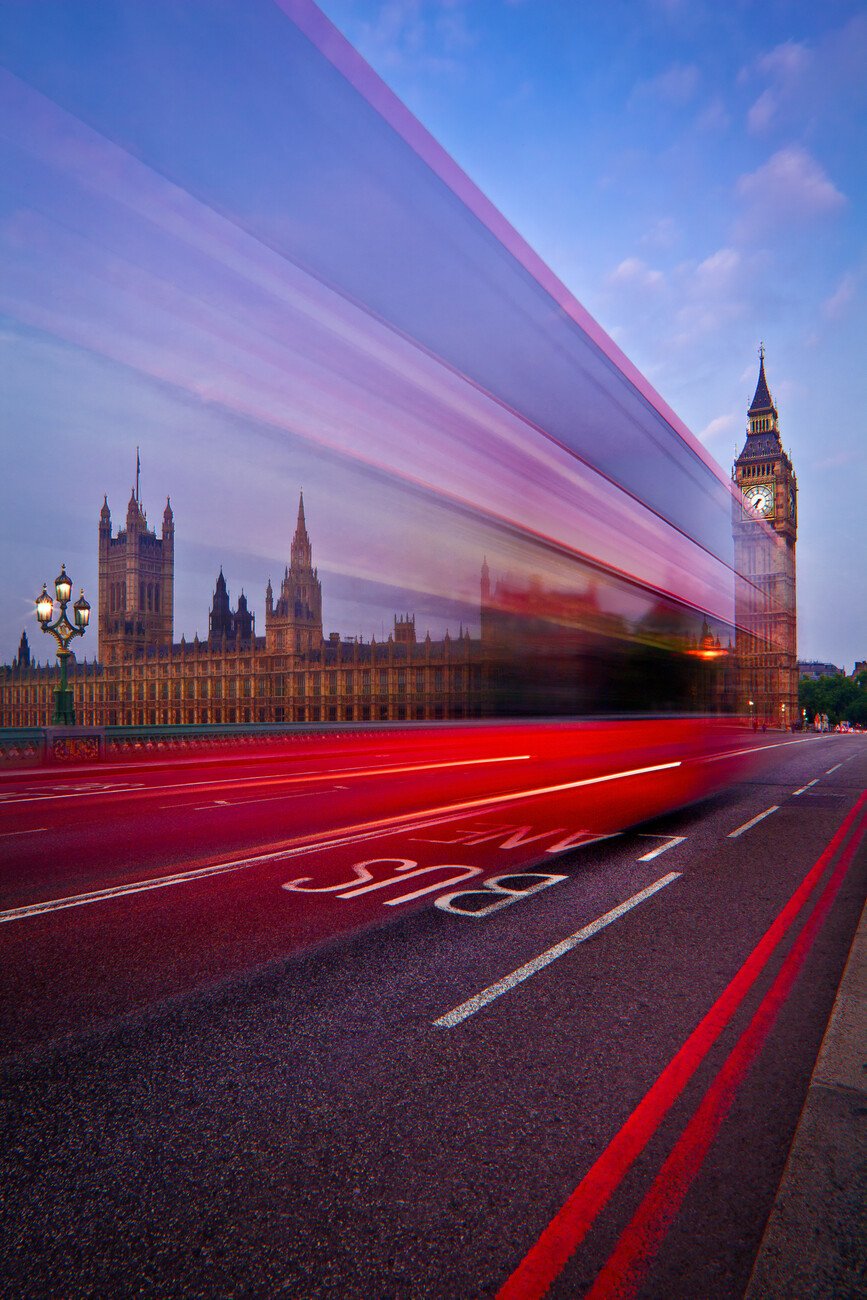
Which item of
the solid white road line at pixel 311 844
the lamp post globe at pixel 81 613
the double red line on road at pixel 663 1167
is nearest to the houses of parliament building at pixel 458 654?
the solid white road line at pixel 311 844

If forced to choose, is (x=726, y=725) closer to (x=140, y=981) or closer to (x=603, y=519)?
(x=603, y=519)

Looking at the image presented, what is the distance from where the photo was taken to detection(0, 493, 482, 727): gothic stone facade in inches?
3127

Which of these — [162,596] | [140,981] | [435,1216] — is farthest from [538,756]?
[162,596]

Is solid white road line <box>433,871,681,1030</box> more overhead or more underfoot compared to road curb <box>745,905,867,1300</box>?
more underfoot

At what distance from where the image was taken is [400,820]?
438 inches

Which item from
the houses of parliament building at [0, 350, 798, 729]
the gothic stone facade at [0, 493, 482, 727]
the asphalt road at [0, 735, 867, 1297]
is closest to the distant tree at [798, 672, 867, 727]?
the houses of parliament building at [0, 350, 798, 729]

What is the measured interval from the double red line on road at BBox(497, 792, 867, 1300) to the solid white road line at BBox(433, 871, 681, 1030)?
3.64 feet

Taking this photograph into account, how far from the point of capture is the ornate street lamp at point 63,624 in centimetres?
2564

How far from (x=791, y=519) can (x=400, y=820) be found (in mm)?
147343

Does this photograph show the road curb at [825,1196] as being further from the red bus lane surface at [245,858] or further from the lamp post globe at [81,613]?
the lamp post globe at [81,613]

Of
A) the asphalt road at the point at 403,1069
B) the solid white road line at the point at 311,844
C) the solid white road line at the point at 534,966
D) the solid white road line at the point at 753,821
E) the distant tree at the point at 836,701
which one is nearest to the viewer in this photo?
the asphalt road at the point at 403,1069

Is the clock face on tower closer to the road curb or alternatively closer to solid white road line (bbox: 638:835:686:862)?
solid white road line (bbox: 638:835:686:862)

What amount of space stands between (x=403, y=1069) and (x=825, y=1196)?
1790mm

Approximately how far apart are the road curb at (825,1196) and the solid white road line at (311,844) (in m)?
5.62
